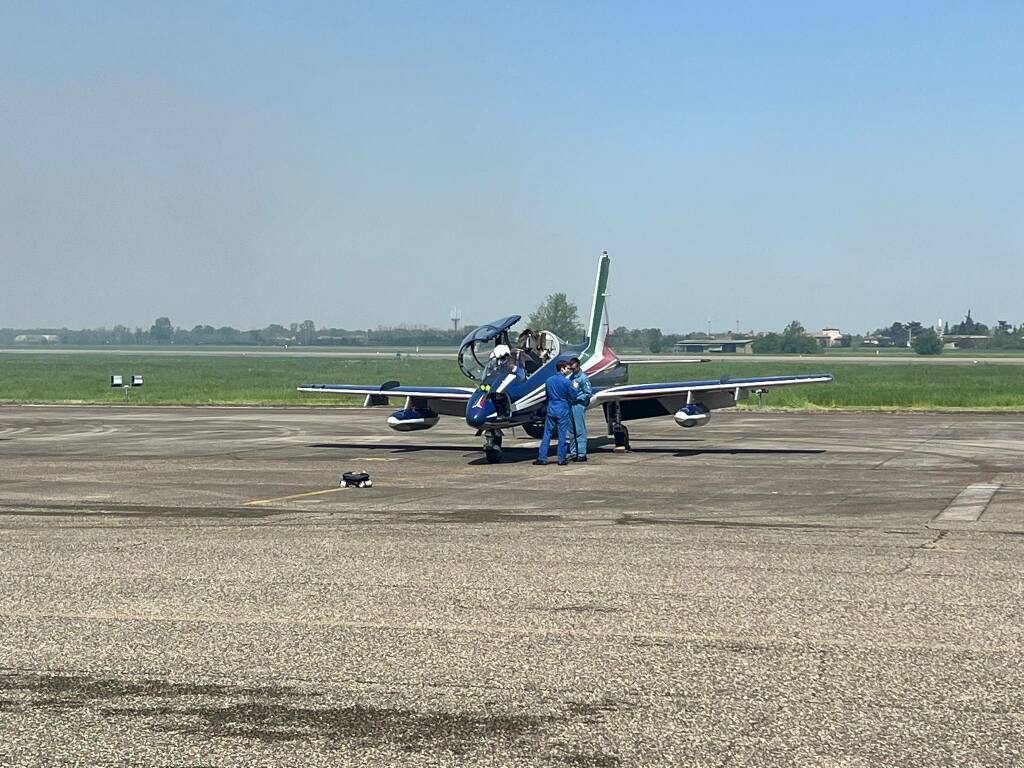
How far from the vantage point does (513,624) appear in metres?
9.04

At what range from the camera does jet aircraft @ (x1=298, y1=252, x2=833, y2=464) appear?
24844 mm

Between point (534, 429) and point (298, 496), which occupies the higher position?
point (534, 429)

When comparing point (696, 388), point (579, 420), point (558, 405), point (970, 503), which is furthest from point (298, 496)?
point (696, 388)

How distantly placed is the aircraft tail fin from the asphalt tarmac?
10.8 meters

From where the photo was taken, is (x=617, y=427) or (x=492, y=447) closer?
(x=492, y=447)

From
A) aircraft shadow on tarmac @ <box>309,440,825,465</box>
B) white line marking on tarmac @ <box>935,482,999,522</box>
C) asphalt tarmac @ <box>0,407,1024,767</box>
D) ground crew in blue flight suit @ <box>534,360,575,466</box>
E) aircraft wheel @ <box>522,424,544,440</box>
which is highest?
ground crew in blue flight suit @ <box>534,360,575,466</box>

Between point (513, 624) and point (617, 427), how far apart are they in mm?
19338

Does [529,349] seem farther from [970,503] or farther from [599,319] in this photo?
[970,503]

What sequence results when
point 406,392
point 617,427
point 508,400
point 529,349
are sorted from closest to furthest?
1. point 508,400
2. point 529,349
3. point 617,427
4. point 406,392

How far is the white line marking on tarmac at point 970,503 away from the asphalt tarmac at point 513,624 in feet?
0.32

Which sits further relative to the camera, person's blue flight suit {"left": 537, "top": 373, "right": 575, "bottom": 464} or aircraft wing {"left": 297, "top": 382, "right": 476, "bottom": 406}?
aircraft wing {"left": 297, "top": 382, "right": 476, "bottom": 406}

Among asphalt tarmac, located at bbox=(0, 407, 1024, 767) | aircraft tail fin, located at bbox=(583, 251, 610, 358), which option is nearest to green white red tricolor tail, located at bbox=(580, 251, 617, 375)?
aircraft tail fin, located at bbox=(583, 251, 610, 358)

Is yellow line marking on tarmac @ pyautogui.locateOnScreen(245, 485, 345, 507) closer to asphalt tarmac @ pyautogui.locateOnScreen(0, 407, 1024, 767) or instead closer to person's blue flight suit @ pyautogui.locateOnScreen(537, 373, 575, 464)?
asphalt tarmac @ pyautogui.locateOnScreen(0, 407, 1024, 767)

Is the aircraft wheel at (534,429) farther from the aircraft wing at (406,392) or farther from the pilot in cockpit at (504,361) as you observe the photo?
the pilot in cockpit at (504,361)
